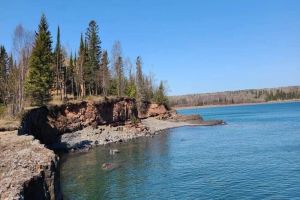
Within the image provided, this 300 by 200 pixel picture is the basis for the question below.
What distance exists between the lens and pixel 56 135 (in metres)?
72.5

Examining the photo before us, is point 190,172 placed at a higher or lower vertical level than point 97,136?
lower

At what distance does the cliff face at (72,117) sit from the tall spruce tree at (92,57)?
10.4m

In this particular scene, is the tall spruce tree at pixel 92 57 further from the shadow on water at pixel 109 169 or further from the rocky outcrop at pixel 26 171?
the rocky outcrop at pixel 26 171

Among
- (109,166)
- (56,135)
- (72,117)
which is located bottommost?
(109,166)

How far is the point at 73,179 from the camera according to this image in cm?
4309

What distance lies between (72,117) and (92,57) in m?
32.3

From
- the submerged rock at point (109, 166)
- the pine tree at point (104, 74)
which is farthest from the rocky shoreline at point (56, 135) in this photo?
the submerged rock at point (109, 166)

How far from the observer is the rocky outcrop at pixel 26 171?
20.3 m

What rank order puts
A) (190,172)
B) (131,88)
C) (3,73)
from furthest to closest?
1. (131,88)
2. (3,73)
3. (190,172)

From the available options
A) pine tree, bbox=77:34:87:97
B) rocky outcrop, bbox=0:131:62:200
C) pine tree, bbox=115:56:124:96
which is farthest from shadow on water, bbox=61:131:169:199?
pine tree, bbox=115:56:124:96

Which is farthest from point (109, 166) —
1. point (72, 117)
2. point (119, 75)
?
point (119, 75)

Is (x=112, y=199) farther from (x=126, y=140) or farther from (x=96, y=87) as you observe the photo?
(x=96, y=87)

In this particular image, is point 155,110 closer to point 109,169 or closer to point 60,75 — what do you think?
point 60,75

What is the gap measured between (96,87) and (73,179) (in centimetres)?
6462
